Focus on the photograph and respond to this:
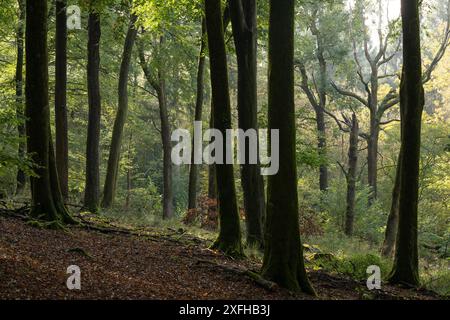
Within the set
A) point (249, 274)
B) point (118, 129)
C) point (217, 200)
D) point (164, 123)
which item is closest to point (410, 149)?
point (217, 200)

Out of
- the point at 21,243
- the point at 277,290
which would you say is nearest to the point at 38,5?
the point at 21,243

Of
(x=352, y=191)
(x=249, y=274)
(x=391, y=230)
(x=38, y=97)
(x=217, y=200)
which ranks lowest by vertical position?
(x=249, y=274)

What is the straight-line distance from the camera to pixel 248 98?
11883mm

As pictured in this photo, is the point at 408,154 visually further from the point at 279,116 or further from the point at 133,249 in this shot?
the point at 133,249

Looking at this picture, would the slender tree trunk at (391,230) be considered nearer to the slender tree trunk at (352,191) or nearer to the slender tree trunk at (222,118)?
the slender tree trunk at (222,118)

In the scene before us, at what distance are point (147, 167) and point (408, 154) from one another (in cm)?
3270

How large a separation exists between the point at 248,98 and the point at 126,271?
5389mm

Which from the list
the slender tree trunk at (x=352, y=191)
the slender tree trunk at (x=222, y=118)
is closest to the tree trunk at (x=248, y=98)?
the slender tree trunk at (x=222, y=118)

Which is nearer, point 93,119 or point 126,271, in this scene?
point 126,271

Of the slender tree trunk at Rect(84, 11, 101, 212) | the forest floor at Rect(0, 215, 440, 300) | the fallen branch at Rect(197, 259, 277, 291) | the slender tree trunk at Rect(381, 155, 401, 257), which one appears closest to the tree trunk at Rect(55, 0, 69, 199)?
the slender tree trunk at Rect(84, 11, 101, 212)

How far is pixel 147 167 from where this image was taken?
4138cm

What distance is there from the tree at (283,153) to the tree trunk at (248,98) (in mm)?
3610

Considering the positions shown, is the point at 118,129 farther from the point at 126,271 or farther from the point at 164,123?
the point at 126,271

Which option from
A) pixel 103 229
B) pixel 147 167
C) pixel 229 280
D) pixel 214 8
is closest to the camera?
pixel 229 280
